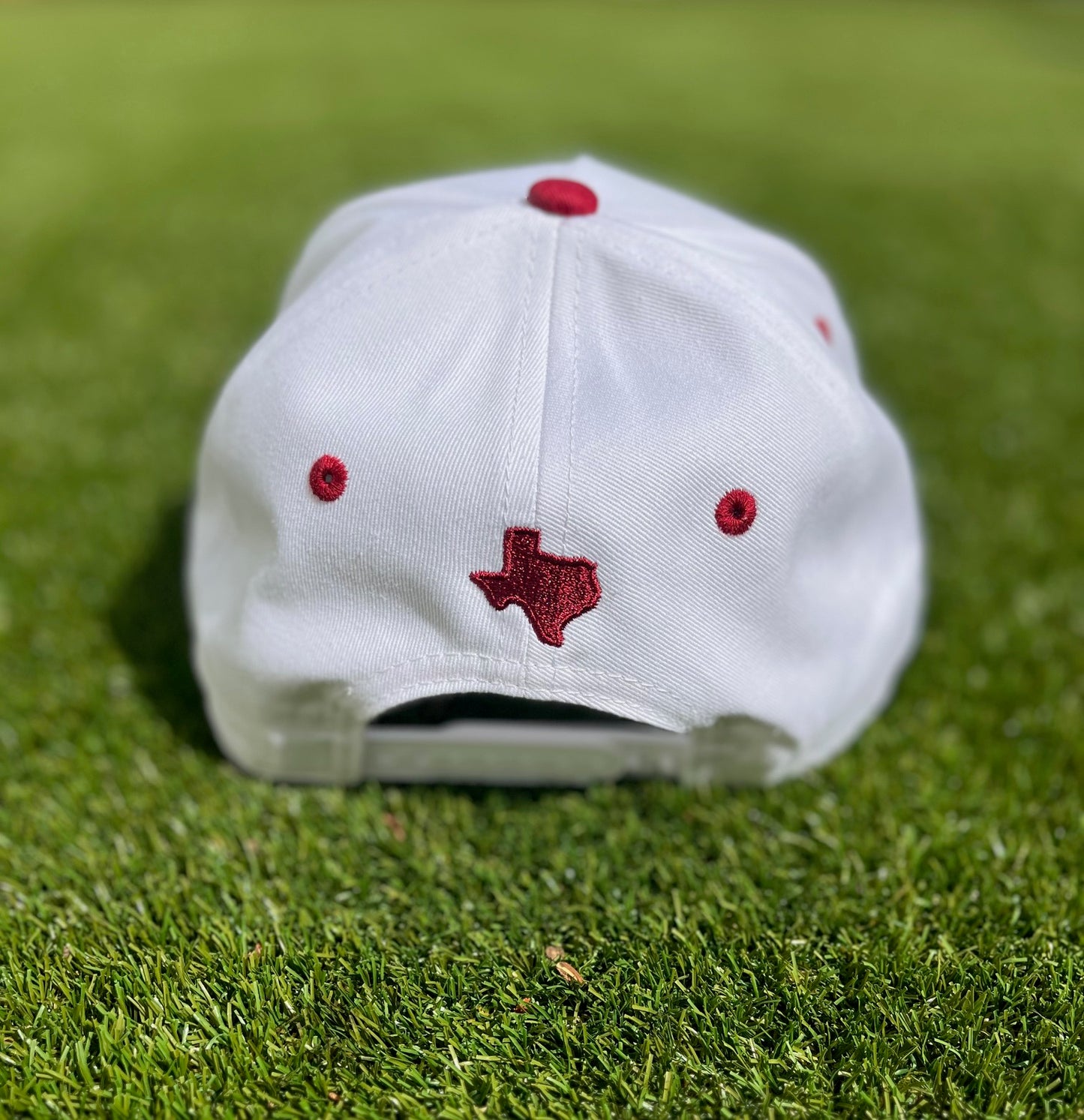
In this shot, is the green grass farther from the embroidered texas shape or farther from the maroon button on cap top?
the maroon button on cap top

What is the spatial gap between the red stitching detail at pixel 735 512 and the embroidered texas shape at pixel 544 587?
0.22 m

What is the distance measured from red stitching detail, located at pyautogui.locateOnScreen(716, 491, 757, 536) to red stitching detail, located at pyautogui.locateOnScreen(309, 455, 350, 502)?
602mm

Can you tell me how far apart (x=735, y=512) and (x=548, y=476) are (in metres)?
0.32

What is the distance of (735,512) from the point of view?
1815 millimetres

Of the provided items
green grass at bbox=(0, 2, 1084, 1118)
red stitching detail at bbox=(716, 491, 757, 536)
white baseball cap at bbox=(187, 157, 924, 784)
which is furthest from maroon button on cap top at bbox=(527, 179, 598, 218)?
green grass at bbox=(0, 2, 1084, 1118)

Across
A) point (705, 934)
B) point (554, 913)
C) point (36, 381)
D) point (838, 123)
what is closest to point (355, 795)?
point (554, 913)

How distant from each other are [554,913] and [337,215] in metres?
1.42

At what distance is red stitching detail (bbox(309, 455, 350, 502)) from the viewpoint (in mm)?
1802

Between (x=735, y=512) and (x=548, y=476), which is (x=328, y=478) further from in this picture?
(x=735, y=512)

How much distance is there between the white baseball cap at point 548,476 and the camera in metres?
1.77

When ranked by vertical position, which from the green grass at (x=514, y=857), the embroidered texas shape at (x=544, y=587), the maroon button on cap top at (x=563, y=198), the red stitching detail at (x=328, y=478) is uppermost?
the maroon button on cap top at (x=563, y=198)

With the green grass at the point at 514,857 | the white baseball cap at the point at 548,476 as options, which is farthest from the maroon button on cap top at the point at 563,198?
the green grass at the point at 514,857

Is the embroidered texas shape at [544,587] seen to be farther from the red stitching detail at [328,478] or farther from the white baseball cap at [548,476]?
the red stitching detail at [328,478]

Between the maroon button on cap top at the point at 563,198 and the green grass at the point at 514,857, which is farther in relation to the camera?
the maroon button on cap top at the point at 563,198
